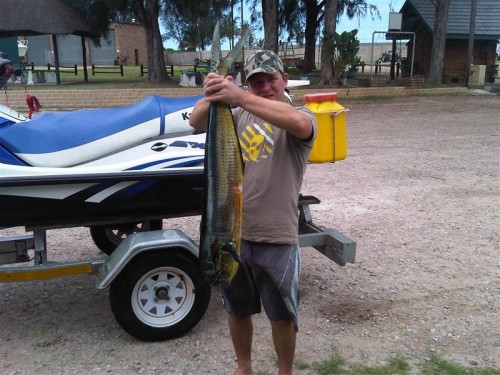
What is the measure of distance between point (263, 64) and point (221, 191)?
0.71m

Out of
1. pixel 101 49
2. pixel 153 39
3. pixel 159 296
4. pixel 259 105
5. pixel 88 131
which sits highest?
pixel 101 49

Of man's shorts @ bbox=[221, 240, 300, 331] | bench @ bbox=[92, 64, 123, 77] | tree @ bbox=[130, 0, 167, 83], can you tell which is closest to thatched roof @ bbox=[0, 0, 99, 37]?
tree @ bbox=[130, 0, 167, 83]

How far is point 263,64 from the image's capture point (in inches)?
97.7

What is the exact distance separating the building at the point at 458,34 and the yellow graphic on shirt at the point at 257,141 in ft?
90.1

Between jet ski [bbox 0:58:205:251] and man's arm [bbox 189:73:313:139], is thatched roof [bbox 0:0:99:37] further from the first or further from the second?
man's arm [bbox 189:73:313:139]

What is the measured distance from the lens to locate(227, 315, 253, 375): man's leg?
9.42 ft

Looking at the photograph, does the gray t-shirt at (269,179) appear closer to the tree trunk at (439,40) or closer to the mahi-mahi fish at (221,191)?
the mahi-mahi fish at (221,191)

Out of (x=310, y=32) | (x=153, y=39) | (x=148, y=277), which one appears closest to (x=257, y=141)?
(x=148, y=277)

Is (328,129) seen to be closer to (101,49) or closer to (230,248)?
(230,248)

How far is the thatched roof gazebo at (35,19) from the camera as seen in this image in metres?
21.7

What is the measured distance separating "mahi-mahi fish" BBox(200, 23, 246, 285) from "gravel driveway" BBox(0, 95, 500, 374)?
3.92 feet

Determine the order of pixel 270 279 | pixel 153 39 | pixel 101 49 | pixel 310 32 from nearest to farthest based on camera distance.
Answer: pixel 270 279 < pixel 153 39 < pixel 310 32 < pixel 101 49

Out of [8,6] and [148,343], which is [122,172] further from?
[8,6]

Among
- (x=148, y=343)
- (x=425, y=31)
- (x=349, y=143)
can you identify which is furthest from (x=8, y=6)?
(x=148, y=343)
